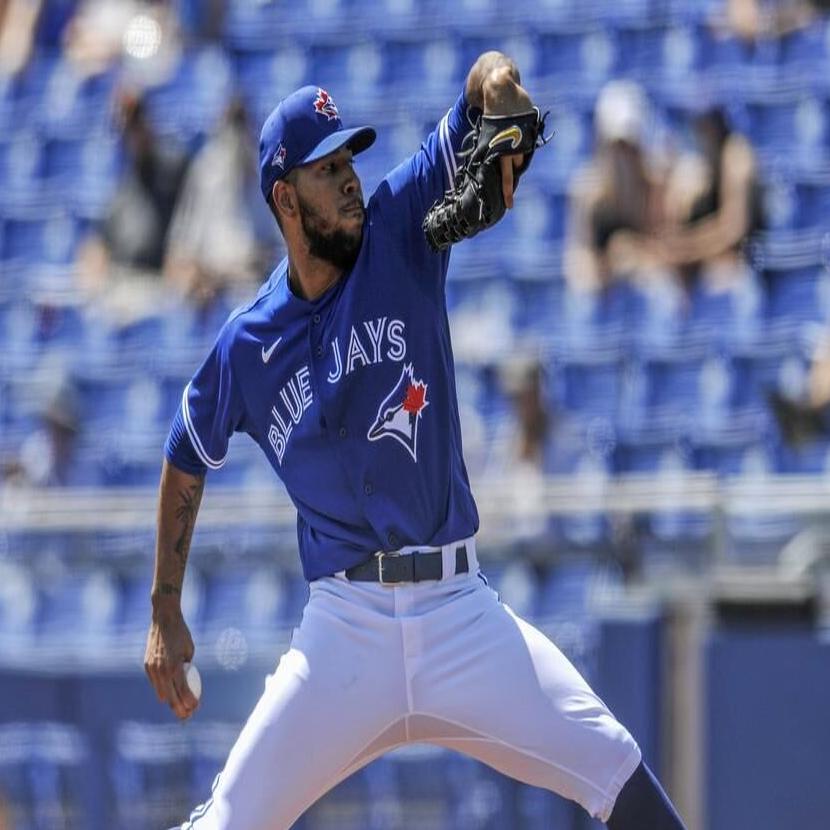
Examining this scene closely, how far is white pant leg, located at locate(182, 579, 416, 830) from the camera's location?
3.69 metres

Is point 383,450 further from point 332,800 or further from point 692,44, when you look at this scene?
point 692,44

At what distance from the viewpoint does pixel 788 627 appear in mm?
6062

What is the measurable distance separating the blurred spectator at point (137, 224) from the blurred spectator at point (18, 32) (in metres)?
1.36

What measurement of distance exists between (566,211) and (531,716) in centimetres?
523

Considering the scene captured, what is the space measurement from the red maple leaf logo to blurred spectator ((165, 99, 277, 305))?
198 inches

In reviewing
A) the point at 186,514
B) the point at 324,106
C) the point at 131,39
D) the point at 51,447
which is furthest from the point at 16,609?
the point at 324,106

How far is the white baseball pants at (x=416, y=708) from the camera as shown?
3.69m

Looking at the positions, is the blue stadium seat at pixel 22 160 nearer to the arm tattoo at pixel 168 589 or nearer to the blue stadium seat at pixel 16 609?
the blue stadium seat at pixel 16 609

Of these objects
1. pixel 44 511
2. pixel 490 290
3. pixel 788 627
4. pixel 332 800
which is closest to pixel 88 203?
pixel 490 290

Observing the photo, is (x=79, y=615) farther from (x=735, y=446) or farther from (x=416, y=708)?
(x=416, y=708)

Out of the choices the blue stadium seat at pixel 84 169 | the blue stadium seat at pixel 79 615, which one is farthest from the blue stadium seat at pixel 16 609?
the blue stadium seat at pixel 84 169

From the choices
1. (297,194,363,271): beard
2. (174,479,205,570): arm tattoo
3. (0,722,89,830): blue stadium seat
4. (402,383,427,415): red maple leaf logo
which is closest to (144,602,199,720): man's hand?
(174,479,205,570): arm tattoo

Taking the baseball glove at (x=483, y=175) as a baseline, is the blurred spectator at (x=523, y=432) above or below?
below

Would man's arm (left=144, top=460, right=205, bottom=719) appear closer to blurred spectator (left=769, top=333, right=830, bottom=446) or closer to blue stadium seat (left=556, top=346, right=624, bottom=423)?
blurred spectator (left=769, top=333, right=830, bottom=446)
